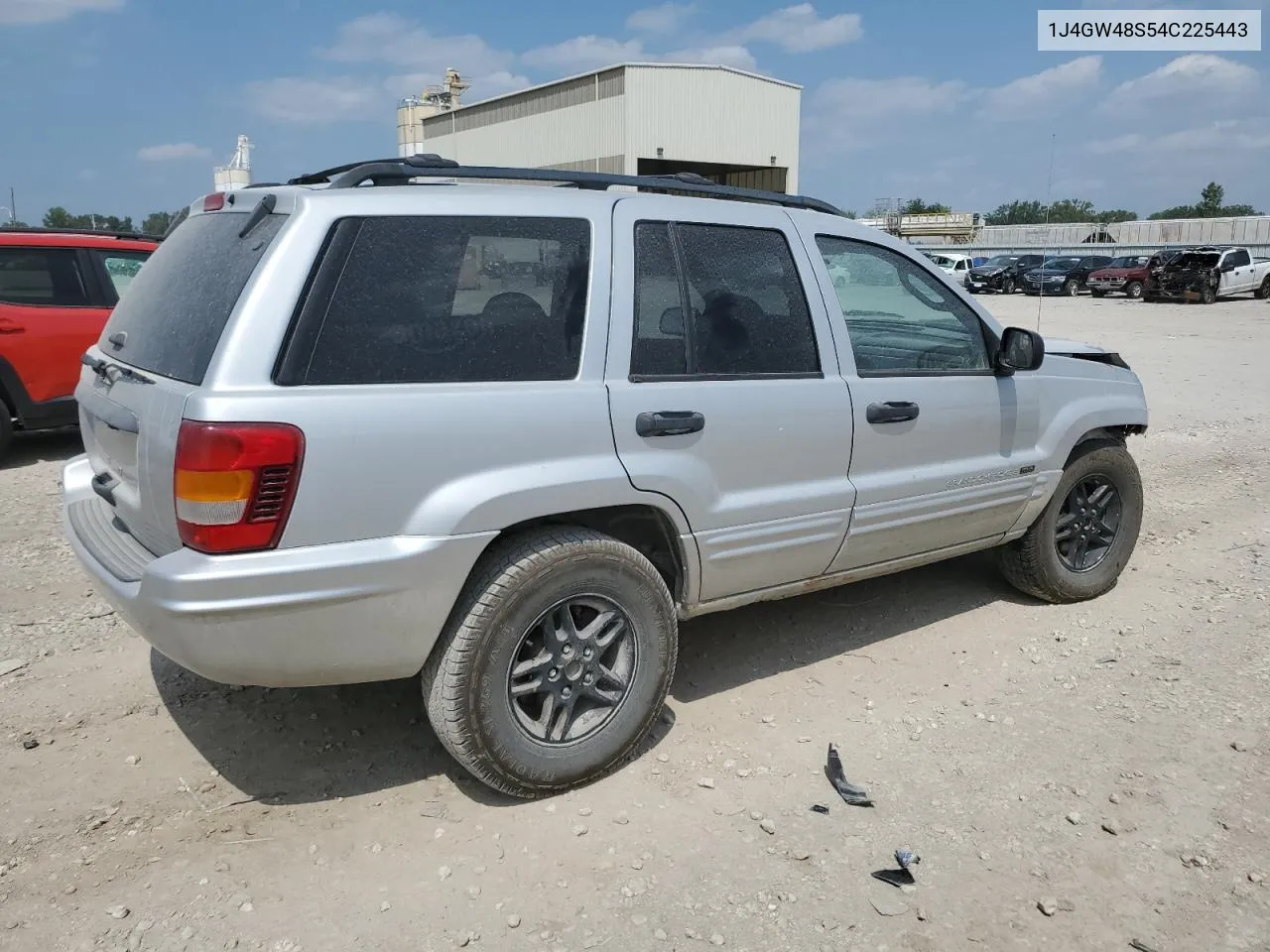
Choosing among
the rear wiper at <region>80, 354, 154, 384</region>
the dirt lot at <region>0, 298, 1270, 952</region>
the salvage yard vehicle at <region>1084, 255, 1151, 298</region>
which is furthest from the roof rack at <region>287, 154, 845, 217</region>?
the salvage yard vehicle at <region>1084, 255, 1151, 298</region>

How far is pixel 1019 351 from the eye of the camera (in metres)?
4.11

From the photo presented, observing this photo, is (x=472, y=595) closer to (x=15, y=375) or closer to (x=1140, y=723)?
(x=1140, y=723)

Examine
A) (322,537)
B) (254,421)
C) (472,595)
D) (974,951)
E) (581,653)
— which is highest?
(254,421)

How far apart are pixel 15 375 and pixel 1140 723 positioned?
7.75m

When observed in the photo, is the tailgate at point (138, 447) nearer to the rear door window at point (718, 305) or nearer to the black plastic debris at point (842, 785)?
the rear door window at point (718, 305)

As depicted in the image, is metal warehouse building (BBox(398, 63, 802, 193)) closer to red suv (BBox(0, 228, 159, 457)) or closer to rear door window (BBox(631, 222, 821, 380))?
red suv (BBox(0, 228, 159, 457))

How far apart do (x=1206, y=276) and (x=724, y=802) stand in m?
31.7

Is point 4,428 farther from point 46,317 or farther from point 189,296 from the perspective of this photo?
point 189,296

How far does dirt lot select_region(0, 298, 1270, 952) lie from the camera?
2625 millimetres

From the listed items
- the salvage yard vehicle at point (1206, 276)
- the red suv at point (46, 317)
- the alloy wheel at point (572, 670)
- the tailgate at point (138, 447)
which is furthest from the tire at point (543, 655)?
the salvage yard vehicle at point (1206, 276)

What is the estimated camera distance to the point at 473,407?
2.82 m

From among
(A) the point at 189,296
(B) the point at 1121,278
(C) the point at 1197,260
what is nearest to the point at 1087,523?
(A) the point at 189,296

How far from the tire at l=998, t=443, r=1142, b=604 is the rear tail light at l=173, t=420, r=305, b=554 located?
3.55 meters

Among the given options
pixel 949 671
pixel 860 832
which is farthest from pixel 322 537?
pixel 949 671
